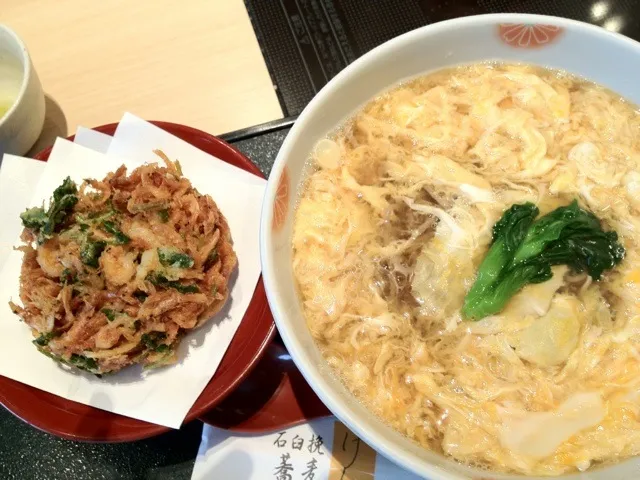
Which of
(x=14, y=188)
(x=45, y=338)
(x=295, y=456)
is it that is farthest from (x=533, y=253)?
(x=14, y=188)

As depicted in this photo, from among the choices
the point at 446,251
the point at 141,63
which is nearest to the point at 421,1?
the point at 141,63

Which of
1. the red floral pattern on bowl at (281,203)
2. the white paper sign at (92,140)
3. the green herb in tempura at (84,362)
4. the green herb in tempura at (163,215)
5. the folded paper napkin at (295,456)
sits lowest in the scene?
the folded paper napkin at (295,456)

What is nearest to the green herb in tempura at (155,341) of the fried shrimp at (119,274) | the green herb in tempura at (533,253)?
the fried shrimp at (119,274)

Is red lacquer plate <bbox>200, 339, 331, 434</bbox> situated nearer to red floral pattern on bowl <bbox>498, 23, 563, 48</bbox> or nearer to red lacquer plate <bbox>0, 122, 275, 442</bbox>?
red lacquer plate <bbox>0, 122, 275, 442</bbox>

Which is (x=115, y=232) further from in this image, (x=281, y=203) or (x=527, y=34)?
(x=527, y=34)

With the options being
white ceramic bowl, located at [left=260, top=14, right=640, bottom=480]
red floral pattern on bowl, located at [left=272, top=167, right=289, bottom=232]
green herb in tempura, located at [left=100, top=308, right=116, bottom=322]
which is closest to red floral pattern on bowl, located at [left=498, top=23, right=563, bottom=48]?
white ceramic bowl, located at [left=260, top=14, right=640, bottom=480]

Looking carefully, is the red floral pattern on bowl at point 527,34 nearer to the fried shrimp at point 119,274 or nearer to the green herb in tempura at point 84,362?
the fried shrimp at point 119,274
